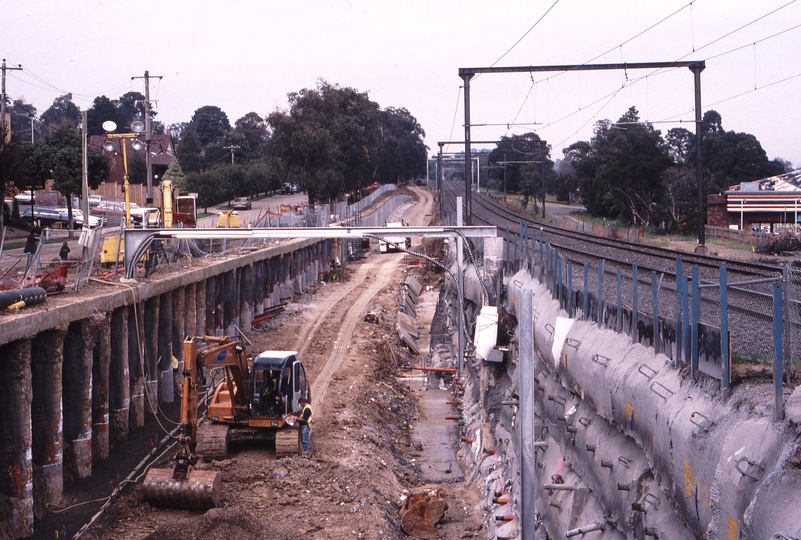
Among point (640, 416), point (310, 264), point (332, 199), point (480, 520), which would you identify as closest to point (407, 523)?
point (480, 520)

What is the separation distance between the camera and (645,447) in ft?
39.5

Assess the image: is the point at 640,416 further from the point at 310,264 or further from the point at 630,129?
the point at 630,129

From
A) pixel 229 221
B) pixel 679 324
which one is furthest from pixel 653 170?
pixel 679 324

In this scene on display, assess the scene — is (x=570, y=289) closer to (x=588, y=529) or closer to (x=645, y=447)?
(x=588, y=529)

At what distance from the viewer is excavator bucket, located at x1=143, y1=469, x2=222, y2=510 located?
18.0m

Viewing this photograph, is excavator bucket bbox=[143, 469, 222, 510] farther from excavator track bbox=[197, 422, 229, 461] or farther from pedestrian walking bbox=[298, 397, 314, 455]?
pedestrian walking bbox=[298, 397, 314, 455]

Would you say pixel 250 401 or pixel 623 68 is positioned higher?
pixel 623 68

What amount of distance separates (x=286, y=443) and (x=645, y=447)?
11.4 metres

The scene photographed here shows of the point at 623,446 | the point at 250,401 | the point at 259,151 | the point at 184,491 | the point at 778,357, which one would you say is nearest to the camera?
the point at 778,357

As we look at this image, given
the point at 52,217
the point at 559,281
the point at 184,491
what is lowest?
the point at 184,491

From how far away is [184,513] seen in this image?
18.3m

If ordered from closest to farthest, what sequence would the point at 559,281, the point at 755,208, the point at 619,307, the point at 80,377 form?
the point at 619,307 → the point at 559,281 → the point at 80,377 → the point at 755,208

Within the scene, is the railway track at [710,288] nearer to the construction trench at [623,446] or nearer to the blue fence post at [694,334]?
the blue fence post at [694,334]

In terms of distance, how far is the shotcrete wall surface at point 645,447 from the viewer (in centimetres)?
828
